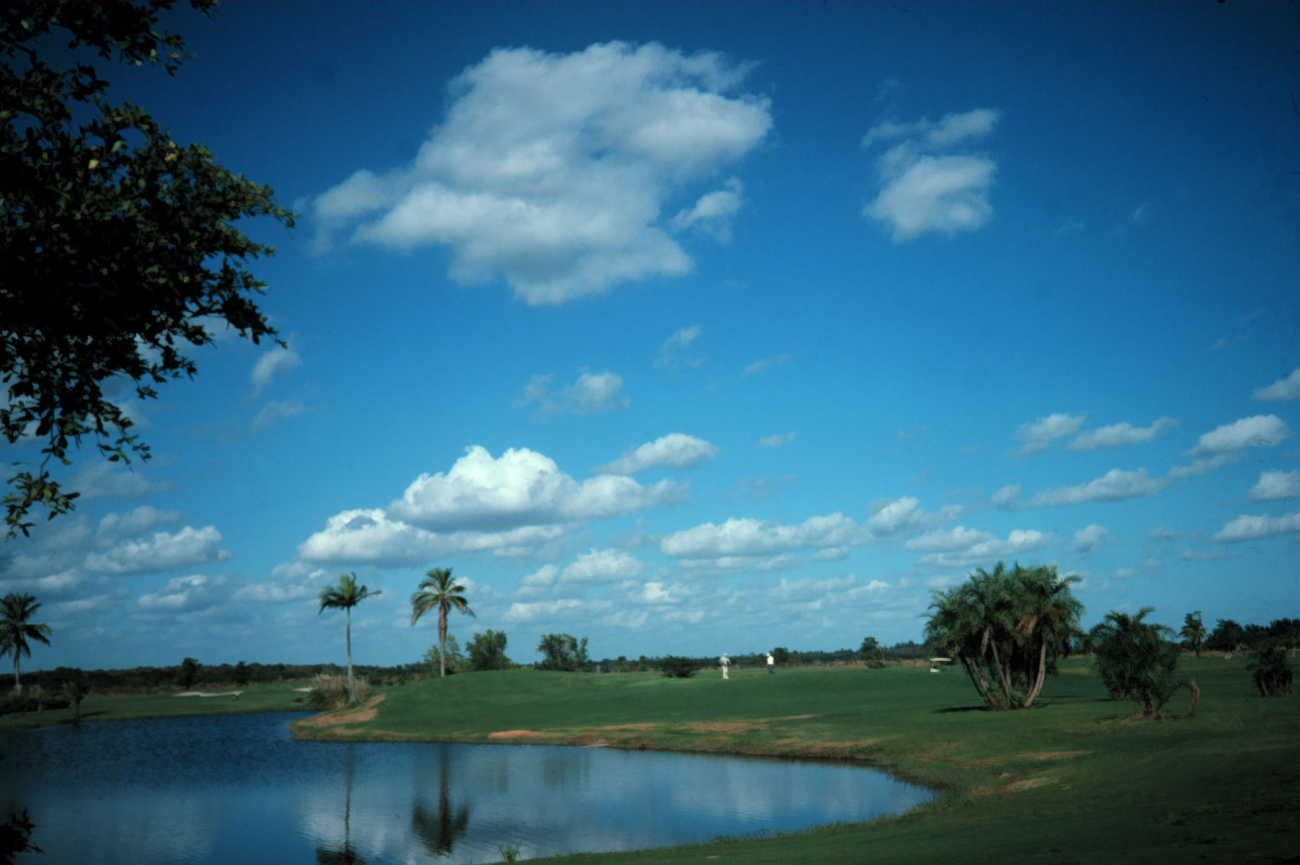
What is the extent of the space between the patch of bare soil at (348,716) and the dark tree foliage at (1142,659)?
220 ft

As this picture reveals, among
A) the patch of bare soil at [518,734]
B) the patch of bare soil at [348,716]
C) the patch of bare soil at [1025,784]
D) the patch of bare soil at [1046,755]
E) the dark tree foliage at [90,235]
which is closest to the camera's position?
the dark tree foliage at [90,235]

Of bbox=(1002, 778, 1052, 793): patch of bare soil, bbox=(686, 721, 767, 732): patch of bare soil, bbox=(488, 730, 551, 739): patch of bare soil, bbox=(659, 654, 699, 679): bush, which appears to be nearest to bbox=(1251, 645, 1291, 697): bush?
bbox=(1002, 778, 1052, 793): patch of bare soil

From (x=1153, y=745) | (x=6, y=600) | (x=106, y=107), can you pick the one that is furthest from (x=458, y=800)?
(x=6, y=600)

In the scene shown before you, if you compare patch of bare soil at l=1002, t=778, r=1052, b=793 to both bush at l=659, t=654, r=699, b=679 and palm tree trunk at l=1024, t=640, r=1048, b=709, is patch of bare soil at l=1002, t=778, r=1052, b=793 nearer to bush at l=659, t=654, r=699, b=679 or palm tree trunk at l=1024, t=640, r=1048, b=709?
palm tree trunk at l=1024, t=640, r=1048, b=709

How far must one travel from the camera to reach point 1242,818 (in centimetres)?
1784

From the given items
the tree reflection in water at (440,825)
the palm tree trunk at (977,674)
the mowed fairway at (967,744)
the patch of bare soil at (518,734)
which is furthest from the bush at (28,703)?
the palm tree trunk at (977,674)

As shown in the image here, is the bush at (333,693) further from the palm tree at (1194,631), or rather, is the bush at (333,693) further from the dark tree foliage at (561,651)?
Result: the palm tree at (1194,631)

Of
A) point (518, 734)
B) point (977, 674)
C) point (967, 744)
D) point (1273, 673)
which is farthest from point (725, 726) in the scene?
point (1273, 673)

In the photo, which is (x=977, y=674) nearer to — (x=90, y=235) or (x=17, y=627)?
(x=90, y=235)

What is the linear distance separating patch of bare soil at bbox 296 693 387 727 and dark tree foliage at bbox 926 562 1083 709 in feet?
190

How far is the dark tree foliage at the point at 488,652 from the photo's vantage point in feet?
438

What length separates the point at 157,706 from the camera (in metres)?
127

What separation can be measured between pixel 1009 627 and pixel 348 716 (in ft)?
213

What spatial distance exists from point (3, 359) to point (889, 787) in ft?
112
